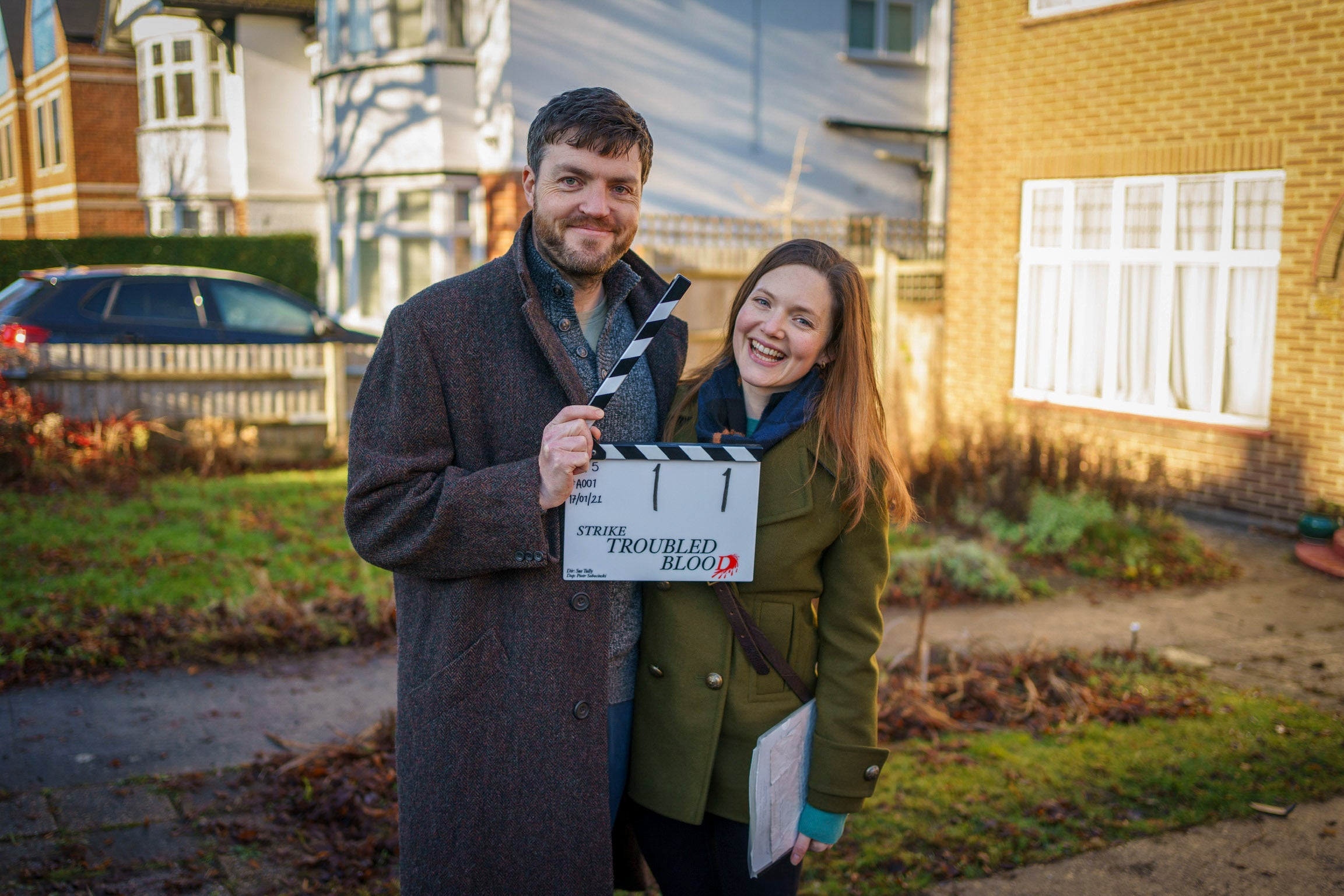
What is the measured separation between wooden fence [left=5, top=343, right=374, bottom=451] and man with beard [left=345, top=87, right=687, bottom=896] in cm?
943

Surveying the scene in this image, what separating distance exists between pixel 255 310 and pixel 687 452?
1140 cm

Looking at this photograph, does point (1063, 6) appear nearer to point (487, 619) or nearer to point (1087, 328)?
point (1087, 328)

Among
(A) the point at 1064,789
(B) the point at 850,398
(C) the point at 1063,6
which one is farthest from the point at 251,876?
(C) the point at 1063,6

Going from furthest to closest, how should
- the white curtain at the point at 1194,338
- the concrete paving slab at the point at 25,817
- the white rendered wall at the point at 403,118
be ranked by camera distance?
the white rendered wall at the point at 403,118
the white curtain at the point at 1194,338
the concrete paving slab at the point at 25,817

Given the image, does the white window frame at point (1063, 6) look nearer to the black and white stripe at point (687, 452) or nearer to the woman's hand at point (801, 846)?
the black and white stripe at point (687, 452)

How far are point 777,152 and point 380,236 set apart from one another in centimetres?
665

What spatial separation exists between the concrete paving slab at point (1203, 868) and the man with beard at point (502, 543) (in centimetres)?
201

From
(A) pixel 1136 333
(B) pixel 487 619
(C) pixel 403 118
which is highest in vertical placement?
(C) pixel 403 118

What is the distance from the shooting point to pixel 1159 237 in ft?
35.5

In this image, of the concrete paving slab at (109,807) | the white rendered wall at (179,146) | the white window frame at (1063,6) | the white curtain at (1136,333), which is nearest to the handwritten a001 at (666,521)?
the concrete paving slab at (109,807)

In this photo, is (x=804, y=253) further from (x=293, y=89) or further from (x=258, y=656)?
(x=293, y=89)

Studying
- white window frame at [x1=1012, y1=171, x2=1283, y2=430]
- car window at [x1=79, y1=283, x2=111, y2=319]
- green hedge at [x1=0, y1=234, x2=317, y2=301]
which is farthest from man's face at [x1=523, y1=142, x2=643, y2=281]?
green hedge at [x1=0, y1=234, x2=317, y2=301]

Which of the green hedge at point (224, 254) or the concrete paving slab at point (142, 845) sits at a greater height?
the green hedge at point (224, 254)

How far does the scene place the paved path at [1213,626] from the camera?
20.2 ft
